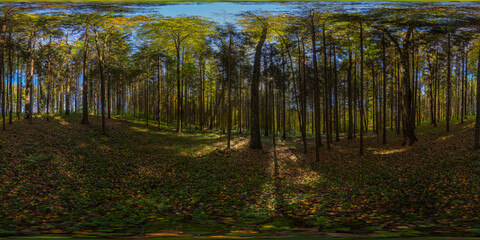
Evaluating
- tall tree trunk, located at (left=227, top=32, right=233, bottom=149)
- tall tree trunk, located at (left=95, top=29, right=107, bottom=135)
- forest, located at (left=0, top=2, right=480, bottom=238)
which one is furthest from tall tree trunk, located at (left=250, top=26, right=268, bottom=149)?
tall tree trunk, located at (left=95, top=29, right=107, bottom=135)

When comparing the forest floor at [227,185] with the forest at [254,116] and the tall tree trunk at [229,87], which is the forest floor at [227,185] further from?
the tall tree trunk at [229,87]

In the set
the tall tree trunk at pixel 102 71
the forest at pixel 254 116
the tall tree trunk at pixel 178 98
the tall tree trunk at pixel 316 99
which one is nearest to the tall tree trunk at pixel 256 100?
the forest at pixel 254 116

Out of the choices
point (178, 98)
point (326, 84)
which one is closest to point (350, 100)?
point (326, 84)

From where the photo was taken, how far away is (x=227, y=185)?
181 cm

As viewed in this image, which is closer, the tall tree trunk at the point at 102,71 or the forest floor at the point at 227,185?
the forest floor at the point at 227,185

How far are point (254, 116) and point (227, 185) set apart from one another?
0.87 m

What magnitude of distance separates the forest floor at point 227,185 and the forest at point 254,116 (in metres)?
0.01

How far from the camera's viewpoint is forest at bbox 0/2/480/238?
162 centimetres

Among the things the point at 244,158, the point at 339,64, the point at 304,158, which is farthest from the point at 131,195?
the point at 339,64

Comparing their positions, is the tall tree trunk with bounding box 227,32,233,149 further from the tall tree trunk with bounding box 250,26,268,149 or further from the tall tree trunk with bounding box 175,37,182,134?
the tall tree trunk with bounding box 175,37,182,134

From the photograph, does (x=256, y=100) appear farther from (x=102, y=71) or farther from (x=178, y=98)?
(x=102, y=71)

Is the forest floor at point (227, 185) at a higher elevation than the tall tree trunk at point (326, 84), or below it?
below

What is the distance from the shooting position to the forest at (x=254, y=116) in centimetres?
162

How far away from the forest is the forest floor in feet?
0.04
